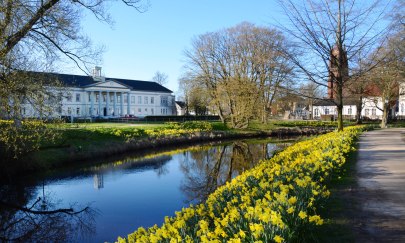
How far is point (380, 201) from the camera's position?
615 cm

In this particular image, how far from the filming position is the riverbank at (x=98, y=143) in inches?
607

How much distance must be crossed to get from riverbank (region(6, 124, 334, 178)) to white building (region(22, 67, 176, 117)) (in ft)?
130

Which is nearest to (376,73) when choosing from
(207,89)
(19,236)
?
(19,236)

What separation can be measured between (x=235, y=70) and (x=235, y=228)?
112 feet

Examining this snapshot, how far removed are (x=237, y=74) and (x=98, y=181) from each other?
25.1m

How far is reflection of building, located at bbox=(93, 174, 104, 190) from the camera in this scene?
41.8 ft

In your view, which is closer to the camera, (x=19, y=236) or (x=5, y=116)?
(x=19, y=236)

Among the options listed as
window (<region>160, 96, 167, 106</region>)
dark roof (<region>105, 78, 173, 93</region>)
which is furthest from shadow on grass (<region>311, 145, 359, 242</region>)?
window (<region>160, 96, 167, 106</region>)

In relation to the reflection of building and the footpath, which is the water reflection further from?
the footpath

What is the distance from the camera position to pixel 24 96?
34.7 feet

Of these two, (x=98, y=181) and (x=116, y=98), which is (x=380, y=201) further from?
(x=116, y=98)

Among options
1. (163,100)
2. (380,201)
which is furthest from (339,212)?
(163,100)

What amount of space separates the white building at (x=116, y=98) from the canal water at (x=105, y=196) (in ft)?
168

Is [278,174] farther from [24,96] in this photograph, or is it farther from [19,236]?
[24,96]
